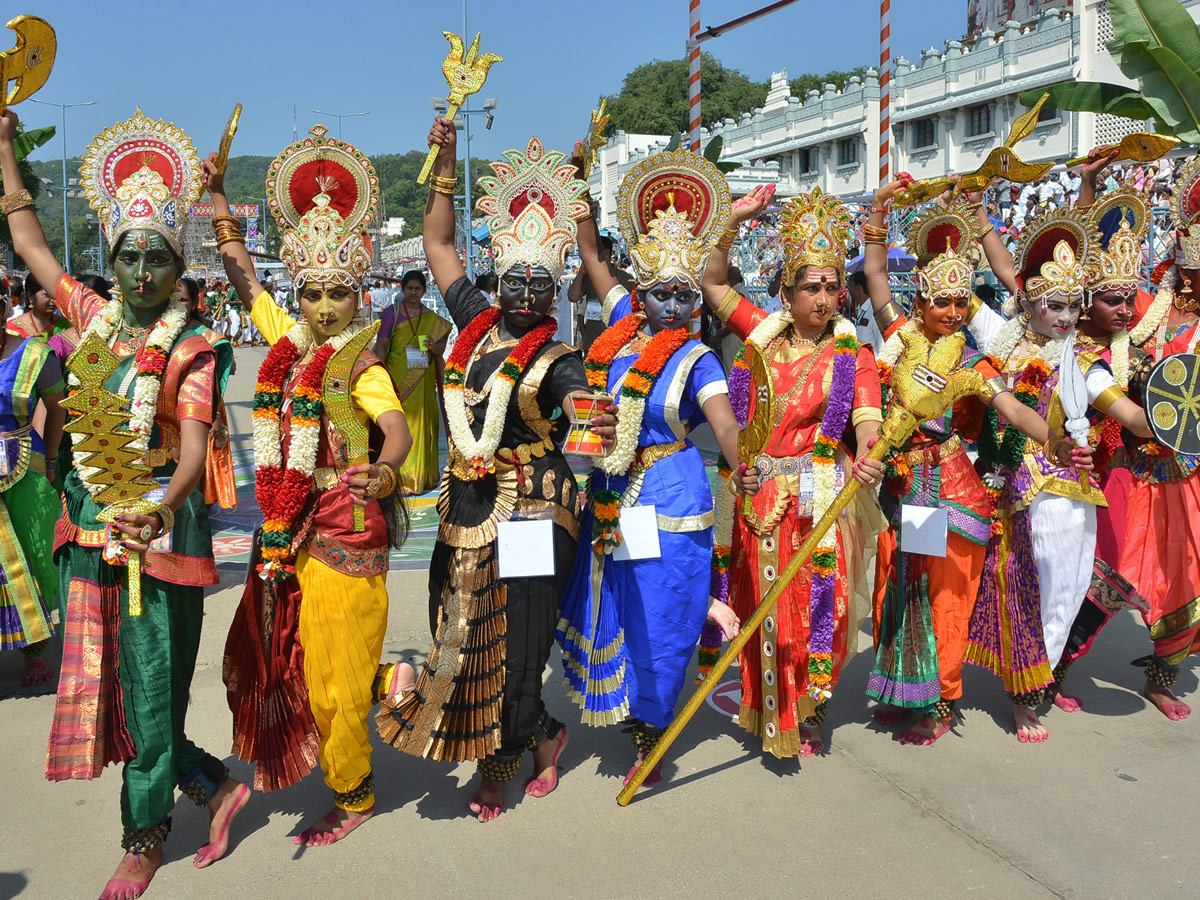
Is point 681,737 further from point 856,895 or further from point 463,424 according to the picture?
point 463,424

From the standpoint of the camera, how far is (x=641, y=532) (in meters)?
3.72

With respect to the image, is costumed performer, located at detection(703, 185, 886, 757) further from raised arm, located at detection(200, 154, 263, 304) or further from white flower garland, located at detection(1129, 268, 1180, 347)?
raised arm, located at detection(200, 154, 263, 304)

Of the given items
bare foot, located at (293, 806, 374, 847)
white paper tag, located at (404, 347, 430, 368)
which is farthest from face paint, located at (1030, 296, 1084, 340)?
white paper tag, located at (404, 347, 430, 368)

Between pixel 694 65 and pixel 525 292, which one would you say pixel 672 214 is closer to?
pixel 525 292

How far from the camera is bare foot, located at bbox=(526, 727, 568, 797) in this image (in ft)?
12.8

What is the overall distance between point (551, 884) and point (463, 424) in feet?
5.17

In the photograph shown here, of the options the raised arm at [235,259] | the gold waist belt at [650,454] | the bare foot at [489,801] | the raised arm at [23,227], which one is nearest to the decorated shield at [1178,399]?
the gold waist belt at [650,454]

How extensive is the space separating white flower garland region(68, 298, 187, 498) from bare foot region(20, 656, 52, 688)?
2.33m

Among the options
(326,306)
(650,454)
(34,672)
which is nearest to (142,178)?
(326,306)

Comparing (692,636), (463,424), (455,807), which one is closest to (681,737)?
(692,636)

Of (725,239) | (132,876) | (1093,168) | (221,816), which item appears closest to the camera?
(132,876)

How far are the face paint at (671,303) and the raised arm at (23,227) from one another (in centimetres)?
221

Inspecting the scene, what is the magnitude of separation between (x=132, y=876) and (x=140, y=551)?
107cm

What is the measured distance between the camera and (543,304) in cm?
367
